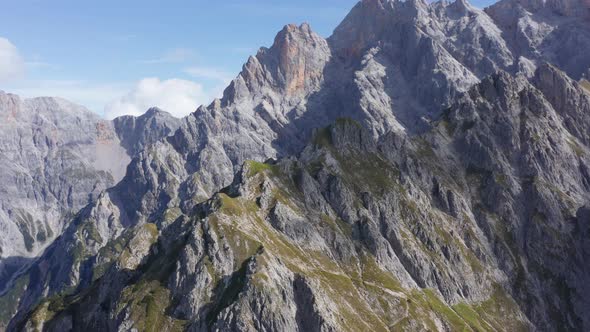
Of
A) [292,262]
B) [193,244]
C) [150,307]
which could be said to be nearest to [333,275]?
[292,262]

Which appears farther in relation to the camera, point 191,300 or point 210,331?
point 191,300

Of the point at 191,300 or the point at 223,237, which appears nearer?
the point at 191,300

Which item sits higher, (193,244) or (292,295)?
(193,244)

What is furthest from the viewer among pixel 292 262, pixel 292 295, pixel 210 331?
pixel 292 262

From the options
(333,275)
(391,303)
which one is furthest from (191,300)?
(391,303)

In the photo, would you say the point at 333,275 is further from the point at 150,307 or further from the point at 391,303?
the point at 150,307

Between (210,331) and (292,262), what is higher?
(292,262)

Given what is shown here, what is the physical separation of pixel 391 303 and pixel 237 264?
57.6m

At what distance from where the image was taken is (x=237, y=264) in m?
186

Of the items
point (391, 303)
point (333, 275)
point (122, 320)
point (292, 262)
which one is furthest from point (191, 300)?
point (391, 303)

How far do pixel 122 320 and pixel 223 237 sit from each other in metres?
42.4

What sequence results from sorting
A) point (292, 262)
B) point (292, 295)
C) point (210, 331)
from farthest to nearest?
point (292, 262)
point (292, 295)
point (210, 331)

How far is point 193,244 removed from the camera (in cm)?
19138

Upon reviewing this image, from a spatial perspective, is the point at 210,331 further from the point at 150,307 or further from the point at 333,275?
the point at 333,275
